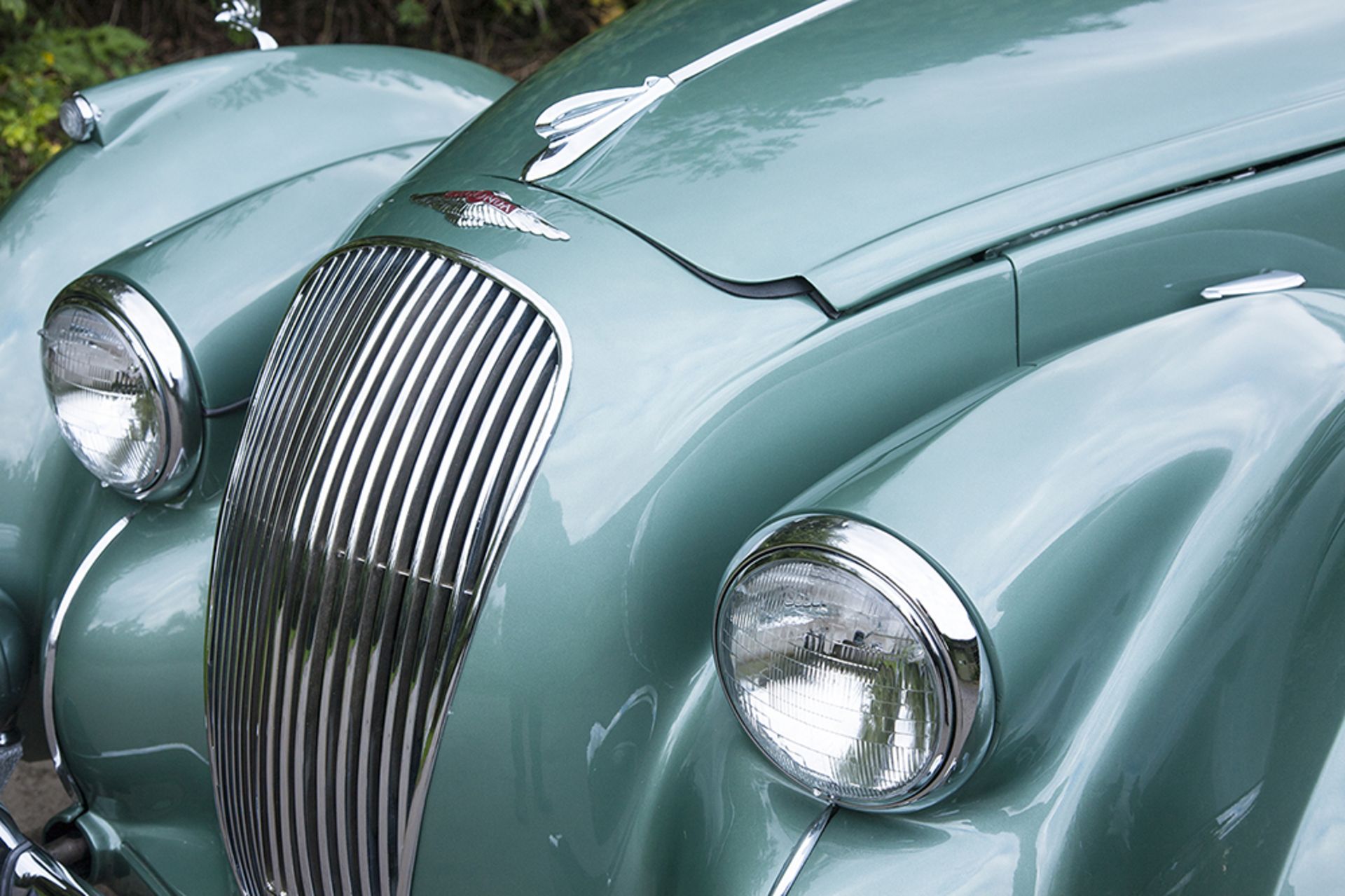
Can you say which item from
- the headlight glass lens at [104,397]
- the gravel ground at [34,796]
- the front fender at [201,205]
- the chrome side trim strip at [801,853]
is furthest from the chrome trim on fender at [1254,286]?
the gravel ground at [34,796]

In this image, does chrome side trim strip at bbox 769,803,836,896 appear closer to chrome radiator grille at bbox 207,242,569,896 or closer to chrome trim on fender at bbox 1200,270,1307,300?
chrome radiator grille at bbox 207,242,569,896

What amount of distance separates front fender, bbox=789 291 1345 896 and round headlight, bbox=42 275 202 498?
1.01 m

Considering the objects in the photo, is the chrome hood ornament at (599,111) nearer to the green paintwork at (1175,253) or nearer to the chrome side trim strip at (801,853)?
the green paintwork at (1175,253)

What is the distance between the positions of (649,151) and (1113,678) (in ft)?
2.64

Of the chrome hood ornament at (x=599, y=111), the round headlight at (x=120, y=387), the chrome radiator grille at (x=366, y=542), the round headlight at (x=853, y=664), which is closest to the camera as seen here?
the round headlight at (x=853, y=664)

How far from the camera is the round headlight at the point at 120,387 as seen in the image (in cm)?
183

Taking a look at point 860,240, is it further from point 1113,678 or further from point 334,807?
point 334,807

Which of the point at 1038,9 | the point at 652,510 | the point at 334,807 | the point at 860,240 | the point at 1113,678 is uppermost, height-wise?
the point at 1038,9

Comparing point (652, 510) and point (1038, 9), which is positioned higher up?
point (1038, 9)

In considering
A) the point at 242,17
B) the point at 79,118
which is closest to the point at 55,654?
the point at 79,118

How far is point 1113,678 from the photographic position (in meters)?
1.16

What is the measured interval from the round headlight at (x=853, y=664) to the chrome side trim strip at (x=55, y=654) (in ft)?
3.47

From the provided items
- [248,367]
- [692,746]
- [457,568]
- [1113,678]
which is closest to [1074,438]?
[1113,678]

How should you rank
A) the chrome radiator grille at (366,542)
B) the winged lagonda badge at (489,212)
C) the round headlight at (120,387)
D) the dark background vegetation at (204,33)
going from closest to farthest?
the chrome radiator grille at (366,542) → the winged lagonda badge at (489,212) → the round headlight at (120,387) → the dark background vegetation at (204,33)
